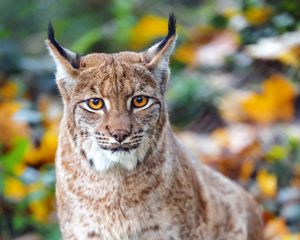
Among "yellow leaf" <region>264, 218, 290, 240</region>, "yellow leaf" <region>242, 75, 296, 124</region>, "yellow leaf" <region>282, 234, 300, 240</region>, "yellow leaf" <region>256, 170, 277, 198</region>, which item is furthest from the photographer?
"yellow leaf" <region>242, 75, 296, 124</region>

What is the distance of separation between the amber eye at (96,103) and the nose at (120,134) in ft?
0.81

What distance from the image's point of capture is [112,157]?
5848 mm

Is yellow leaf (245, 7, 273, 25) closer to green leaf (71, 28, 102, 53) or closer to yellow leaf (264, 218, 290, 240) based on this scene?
yellow leaf (264, 218, 290, 240)

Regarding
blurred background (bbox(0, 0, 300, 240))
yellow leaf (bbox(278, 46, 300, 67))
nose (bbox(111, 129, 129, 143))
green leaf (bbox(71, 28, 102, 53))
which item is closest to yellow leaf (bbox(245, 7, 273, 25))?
blurred background (bbox(0, 0, 300, 240))

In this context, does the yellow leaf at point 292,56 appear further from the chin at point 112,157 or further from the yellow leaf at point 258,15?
the chin at point 112,157

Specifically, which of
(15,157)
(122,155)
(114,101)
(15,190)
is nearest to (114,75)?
(114,101)

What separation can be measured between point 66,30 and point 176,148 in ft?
18.2

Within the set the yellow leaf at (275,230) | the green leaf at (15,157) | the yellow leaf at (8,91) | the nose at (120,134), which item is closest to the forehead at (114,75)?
the nose at (120,134)

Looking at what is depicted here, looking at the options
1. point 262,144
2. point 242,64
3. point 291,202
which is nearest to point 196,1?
point 242,64

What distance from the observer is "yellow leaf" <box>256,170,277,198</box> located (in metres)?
8.94

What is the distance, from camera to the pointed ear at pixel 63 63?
231 inches

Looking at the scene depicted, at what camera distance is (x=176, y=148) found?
259 inches

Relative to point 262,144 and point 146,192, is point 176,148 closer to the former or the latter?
point 146,192

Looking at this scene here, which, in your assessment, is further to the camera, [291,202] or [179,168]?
[291,202]
